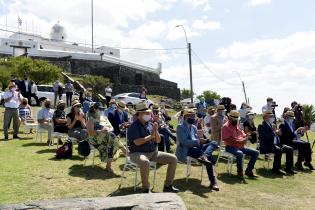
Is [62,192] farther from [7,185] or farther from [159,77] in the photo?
[159,77]

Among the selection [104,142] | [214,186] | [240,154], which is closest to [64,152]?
[104,142]

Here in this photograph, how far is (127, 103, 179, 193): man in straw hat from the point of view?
Answer: 8.00 metres

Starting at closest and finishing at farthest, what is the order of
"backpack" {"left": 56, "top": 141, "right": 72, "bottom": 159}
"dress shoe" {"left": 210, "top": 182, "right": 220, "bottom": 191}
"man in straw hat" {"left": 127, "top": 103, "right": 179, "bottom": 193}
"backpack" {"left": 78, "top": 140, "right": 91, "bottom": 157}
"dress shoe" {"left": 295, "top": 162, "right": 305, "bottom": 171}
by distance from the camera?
"man in straw hat" {"left": 127, "top": 103, "right": 179, "bottom": 193}
"dress shoe" {"left": 210, "top": 182, "right": 220, "bottom": 191}
"backpack" {"left": 78, "top": 140, "right": 91, "bottom": 157}
"backpack" {"left": 56, "top": 141, "right": 72, "bottom": 159}
"dress shoe" {"left": 295, "top": 162, "right": 305, "bottom": 171}

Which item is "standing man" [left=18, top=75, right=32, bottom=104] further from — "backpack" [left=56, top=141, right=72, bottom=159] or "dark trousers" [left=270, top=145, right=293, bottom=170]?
"dark trousers" [left=270, top=145, right=293, bottom=170]

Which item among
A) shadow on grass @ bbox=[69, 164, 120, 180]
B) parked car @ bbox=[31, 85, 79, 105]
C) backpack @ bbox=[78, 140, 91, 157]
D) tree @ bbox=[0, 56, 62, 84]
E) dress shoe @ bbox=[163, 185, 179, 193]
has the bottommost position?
dress shoe @ bbox=[163, 185, 179, 193]

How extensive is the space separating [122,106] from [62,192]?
14.6 ft

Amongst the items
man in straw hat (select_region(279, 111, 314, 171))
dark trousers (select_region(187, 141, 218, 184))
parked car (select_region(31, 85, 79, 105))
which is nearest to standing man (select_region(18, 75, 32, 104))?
parked car (select_region(31, 85, 79, 105))

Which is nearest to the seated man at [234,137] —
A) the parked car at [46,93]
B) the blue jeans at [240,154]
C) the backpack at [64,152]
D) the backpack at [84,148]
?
the blue jeans at [240,154]

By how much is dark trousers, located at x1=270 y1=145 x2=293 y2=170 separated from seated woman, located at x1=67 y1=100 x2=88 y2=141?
4.86 meters

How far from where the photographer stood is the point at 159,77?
192 ft

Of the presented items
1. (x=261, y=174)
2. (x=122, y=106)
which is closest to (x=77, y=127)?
(x=122, y=106)

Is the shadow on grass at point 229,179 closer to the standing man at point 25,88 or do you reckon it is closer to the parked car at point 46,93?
the standing man at point 25,88

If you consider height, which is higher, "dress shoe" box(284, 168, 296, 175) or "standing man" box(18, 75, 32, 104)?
"standing man" box(18, 75, 32, 104)

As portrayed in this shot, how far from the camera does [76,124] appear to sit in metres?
11.2
